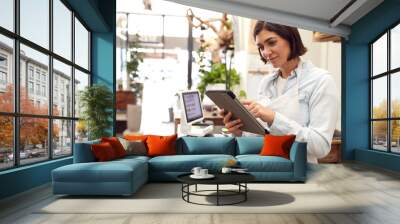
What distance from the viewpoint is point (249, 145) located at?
229 inches

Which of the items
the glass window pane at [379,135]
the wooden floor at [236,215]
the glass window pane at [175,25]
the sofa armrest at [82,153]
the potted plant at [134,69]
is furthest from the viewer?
the glass window pane at [175,25]

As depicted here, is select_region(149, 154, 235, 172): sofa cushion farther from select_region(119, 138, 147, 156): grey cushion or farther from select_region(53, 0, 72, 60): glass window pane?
select_region(53, 0, 72, 60): glass window pane

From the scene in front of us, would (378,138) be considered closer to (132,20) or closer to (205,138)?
(205,138)

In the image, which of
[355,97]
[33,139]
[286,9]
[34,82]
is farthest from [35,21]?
[355,97]

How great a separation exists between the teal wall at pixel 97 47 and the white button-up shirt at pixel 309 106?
3143 millimetres

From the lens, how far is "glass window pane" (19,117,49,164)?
476 centimetres

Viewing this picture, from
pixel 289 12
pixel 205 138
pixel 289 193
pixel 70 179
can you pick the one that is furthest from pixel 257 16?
pixel 70 179

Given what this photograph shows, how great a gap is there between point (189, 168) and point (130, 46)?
8.26m

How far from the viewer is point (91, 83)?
303 inches

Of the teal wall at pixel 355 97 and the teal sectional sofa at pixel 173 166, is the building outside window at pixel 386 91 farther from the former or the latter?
the teal sectional sofa at pixel 173 166

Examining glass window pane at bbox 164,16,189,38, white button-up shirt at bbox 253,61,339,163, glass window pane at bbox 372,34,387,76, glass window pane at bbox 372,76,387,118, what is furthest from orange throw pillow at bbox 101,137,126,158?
glass window pane at bbox 164,16,189,38

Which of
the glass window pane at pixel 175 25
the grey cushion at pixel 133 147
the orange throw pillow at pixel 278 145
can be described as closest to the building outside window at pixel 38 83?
the grey cushion at pixel 133 147

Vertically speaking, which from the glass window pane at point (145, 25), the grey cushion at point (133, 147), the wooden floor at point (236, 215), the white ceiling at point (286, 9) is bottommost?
the wooden floor at point (236, 215)

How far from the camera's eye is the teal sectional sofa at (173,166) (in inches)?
163
